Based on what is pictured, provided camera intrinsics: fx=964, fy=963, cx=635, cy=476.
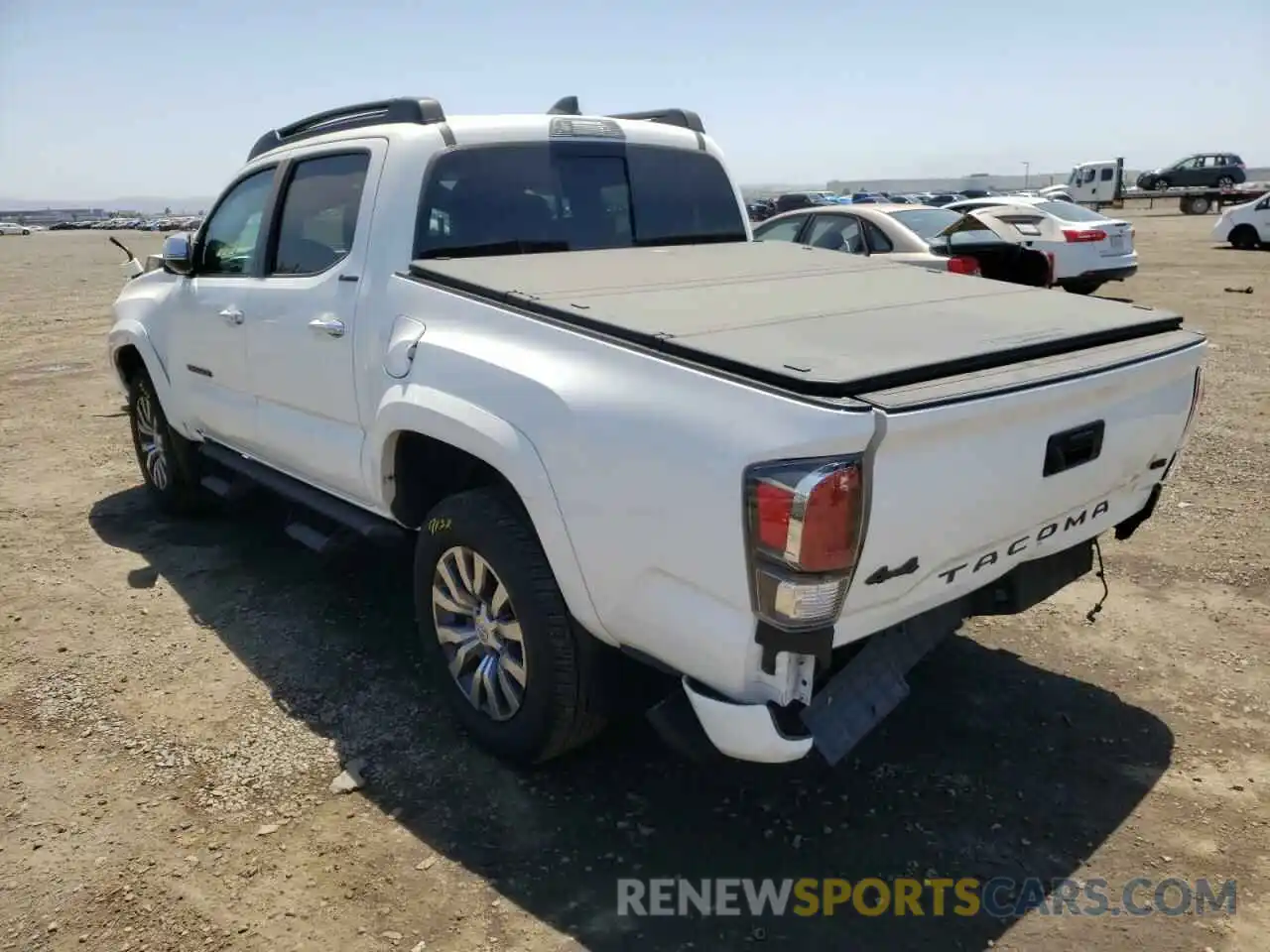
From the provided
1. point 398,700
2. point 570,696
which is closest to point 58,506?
point 398,700

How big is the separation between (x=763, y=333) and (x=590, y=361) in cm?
46

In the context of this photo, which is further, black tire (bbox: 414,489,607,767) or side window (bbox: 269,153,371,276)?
side window (bbox: 269,153,371,276)

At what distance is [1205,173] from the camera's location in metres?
41.6

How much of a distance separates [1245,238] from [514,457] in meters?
26.1

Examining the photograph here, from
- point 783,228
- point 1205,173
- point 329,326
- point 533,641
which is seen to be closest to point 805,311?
point 533,641

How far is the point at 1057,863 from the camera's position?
272cm

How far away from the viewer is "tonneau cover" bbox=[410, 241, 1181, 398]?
2.30 meters

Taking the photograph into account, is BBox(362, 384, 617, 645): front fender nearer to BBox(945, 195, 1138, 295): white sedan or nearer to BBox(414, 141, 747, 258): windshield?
BBox(414, 141, 747, 258): windshield

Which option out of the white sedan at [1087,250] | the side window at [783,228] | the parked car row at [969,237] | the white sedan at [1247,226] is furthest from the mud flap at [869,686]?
the white sedan at [1247,226]

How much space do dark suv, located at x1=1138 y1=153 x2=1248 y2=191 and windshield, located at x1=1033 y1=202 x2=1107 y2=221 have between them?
3190 cm

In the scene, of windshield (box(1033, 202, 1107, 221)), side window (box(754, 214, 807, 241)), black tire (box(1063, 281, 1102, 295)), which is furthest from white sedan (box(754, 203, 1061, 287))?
windshield (box(1033, 202, 1107, 221))

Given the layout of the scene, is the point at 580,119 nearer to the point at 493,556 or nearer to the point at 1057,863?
the point at 493,556

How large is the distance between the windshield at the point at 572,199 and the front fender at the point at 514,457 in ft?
2.48

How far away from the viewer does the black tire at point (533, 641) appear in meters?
2.79
